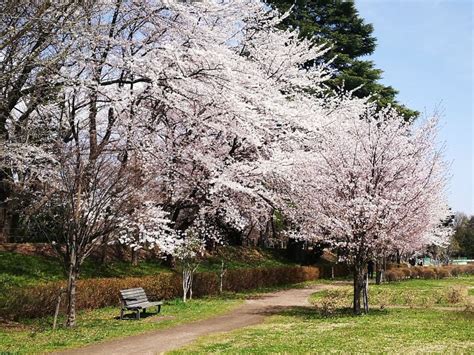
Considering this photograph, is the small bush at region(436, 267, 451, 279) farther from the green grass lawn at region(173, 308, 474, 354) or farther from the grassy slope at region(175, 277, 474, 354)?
the green grass lawn at region(173, 308, 474, 354)

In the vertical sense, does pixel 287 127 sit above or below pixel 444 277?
above

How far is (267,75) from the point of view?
20.0 m

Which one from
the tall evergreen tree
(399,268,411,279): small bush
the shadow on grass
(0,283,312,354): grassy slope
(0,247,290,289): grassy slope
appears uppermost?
the tall evergreen tree

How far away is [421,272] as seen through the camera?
36656 millimetres

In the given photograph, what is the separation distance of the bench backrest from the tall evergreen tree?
2055cm

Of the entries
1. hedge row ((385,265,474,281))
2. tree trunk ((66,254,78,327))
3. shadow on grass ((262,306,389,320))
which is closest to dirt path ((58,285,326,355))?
shadow on grass ((262,306,389,320))

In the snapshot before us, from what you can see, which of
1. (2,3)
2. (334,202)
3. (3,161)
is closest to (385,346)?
(334,202)

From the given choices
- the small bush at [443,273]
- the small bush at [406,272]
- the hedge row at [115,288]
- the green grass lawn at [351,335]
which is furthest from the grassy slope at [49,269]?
the small bush at [443,273]

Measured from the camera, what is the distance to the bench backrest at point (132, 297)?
13.5m

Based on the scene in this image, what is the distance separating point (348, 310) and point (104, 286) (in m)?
7.41

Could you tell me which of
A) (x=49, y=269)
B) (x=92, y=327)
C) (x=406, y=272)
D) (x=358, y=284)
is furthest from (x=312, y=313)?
(x=406, y=272)

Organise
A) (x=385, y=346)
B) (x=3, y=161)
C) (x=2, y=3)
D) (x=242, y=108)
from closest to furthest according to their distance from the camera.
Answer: (x=2, y=3)
(x=385, y=346)
(x=3, y=161)
(x=242, y=108)

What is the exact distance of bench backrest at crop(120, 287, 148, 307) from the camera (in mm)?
13470

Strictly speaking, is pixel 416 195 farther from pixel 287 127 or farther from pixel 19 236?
pixel 19 236
